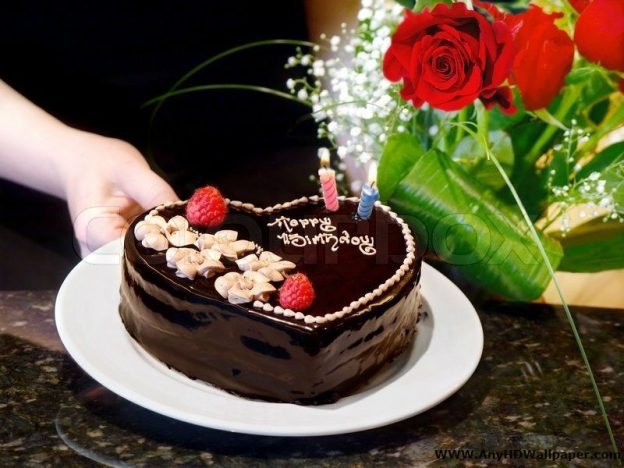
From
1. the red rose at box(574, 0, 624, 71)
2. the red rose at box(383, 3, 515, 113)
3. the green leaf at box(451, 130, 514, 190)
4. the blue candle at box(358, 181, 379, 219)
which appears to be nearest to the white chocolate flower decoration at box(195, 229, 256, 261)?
the blue candle at box(358, 181, 379, 219)

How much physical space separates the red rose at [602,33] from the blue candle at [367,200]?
1.26 feet

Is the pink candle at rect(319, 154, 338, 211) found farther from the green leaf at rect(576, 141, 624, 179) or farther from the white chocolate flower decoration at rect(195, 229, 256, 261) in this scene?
the green leaf at rect(576, 141, 624, 179)

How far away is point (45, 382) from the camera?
1.04m

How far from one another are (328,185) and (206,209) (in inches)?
8.1

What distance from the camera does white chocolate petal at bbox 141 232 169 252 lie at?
42.0 inches

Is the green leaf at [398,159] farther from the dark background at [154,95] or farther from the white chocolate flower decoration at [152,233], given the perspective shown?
the dark background at [154,95]

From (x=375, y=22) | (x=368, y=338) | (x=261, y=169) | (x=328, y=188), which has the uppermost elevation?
(x=375, y=22)

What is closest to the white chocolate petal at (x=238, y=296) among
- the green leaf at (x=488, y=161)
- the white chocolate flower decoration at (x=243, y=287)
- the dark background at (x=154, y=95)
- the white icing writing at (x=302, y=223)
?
the white chocolate flower decoration at (x=243, y=287)

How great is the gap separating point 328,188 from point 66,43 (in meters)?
0.74

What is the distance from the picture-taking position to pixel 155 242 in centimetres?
107

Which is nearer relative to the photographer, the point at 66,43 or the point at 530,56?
the point at 530,56

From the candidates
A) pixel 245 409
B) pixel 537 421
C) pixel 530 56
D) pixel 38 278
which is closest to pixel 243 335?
pixel 245 409

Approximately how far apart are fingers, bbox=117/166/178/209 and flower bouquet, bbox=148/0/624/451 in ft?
0.97

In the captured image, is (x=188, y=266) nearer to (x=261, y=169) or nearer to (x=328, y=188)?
(x=328, y=188)
